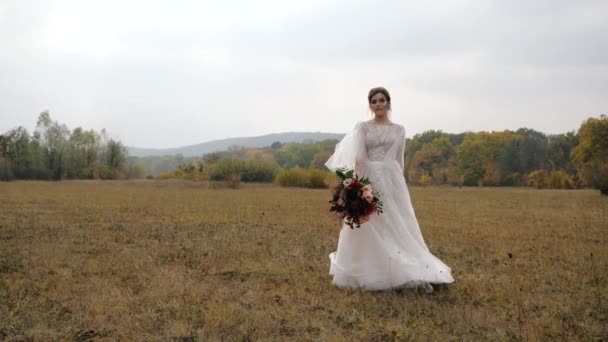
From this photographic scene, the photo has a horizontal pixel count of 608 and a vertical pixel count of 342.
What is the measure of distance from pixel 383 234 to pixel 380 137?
135cm

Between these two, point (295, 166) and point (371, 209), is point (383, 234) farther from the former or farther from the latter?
point (295, 166)

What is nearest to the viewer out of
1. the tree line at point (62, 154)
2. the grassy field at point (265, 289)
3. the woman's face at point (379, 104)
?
the grassy field at point (265, 289)

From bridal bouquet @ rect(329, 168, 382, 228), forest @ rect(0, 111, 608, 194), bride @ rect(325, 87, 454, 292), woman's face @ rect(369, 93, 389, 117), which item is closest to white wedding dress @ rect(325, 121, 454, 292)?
bride @ rect(325, 87, 454, 292)

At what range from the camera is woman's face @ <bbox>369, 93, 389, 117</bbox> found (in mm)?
6879

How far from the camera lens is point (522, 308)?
5.84 m

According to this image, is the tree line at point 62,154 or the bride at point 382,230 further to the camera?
the tree line at point 62,154

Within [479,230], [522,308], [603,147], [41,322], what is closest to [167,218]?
[479,230]

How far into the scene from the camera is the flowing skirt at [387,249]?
6.59 meters

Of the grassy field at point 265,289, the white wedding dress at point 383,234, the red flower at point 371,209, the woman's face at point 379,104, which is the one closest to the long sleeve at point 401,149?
the white wedding dress at point 383,234

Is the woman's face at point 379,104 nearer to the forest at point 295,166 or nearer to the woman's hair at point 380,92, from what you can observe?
the woman's hair at point 380,92

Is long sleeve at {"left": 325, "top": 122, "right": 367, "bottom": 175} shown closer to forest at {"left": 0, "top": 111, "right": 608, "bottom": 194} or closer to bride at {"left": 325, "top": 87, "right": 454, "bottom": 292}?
bride at {"left": 325, "top": 87, "right": 454, "bottom": 292}

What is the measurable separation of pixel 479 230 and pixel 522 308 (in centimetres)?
873

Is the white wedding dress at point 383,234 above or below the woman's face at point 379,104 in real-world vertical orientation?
below

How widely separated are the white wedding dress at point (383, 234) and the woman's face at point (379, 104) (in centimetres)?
19
